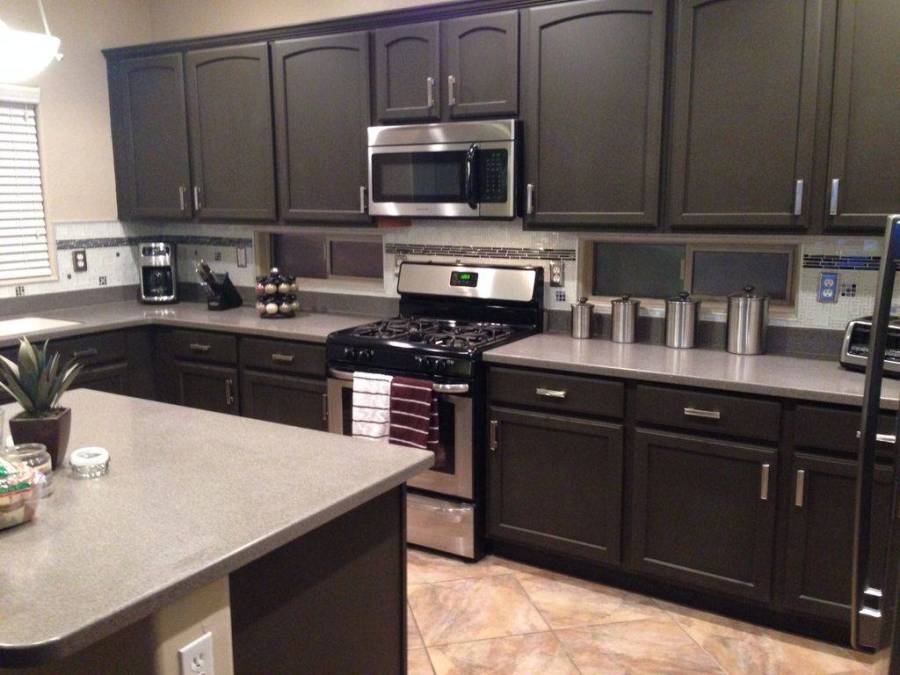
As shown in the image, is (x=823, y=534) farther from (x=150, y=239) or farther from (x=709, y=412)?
(x=150, y=239)

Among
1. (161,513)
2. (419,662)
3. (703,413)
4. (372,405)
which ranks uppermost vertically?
(161,513)

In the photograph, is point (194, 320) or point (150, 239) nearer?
point (194, 320)

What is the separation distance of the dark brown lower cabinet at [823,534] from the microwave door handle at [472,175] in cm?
160

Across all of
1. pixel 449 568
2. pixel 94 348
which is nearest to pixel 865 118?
pixel 449 568

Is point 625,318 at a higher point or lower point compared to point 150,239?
lower

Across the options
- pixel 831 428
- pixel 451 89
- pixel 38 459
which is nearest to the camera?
pixel 38 459

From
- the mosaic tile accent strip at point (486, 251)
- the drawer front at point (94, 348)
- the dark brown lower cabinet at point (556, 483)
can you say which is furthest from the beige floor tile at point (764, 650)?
the drawer front at point (94, 348)

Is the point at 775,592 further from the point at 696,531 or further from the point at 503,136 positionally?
the point at 503,136

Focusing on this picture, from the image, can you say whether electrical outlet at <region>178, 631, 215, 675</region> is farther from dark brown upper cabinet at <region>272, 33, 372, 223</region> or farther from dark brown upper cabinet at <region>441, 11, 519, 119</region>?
dark brown upper cabinet at <region>272, 33, 372, 223</region>

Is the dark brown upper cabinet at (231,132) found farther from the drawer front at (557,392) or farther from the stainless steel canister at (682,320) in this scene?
the stainless steel canister at (682,320)

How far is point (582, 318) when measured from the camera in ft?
11.1

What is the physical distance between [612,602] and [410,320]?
155 centimetres

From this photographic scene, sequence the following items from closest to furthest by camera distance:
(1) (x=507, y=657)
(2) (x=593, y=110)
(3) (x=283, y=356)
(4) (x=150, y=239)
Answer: (1) (x=507, y=657) < (2) (x=593, y=110) < (3) (x=283, y=356) < (4) (x=150, y=239)

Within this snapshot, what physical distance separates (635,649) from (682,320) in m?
1.26
